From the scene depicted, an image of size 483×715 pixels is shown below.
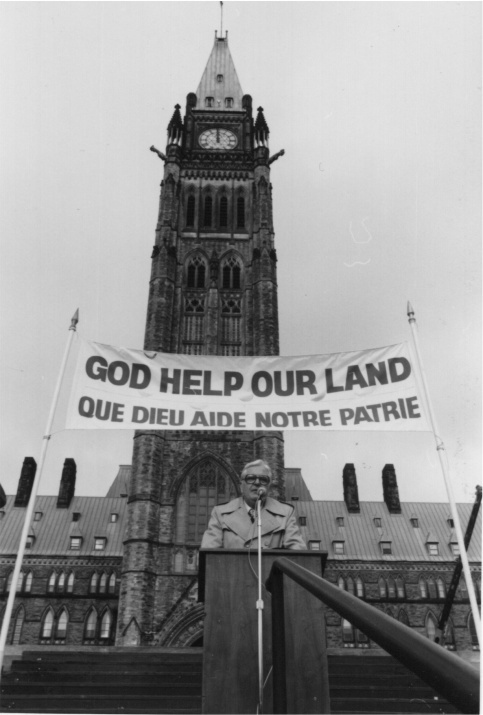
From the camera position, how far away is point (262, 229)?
32875 millimetres

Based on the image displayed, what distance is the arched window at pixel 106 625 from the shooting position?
34.7 meters

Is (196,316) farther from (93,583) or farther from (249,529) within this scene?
(249,529)

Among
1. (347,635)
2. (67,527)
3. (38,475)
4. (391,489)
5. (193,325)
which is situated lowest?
(38,475)

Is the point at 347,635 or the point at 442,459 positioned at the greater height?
the point at 347,635

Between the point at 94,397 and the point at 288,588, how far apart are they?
11.8 ft

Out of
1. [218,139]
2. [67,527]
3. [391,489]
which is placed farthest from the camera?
[391,489]

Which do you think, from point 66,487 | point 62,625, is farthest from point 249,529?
point 66,487

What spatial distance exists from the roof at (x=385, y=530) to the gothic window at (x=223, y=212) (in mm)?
19270

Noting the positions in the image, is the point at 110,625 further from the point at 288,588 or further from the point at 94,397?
the point at 288,588

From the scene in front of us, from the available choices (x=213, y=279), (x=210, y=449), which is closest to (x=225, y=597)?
(x=210, y=449)

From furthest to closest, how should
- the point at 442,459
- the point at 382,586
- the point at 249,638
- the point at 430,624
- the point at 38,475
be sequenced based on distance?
the point at 382,586 < the point at 430,624 < the point at 442,459 < the point at 38,475 < the point at 249,638

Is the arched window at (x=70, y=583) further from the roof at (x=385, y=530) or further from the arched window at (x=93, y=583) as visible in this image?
the roof at (x=385, y=530)

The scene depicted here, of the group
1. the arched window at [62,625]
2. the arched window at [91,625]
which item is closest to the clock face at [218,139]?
the arched window at [91,625]

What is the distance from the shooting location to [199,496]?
2619cm
